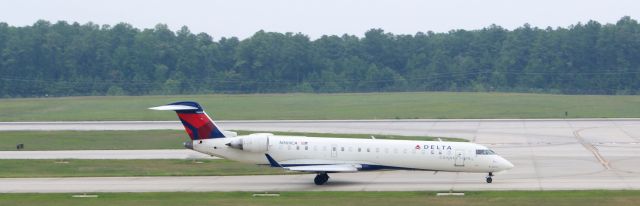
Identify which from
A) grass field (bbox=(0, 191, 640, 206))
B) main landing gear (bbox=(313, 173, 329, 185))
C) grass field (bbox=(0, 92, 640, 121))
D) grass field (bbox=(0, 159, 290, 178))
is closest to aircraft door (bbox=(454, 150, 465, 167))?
grass field (bbox=(0, 191, 640, 206))

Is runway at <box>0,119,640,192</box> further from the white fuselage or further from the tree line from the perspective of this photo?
the tree line

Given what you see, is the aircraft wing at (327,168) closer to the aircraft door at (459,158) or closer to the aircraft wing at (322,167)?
the aircraft wing at (322,167)

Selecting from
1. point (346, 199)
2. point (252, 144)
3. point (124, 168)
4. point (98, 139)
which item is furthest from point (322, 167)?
→ point (98, 139)

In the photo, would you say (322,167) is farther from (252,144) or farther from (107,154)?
(107,154)

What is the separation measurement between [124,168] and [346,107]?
59981mm

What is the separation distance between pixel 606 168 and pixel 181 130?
3621 centimetres

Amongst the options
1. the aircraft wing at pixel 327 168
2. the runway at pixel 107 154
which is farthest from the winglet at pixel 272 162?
the runway at pixel 107 154

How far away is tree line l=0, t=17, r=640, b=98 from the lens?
153 meters

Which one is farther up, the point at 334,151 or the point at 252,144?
the point at 252,144

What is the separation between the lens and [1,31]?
552 feet

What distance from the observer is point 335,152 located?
152ft

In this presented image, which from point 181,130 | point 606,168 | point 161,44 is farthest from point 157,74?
point 606,168

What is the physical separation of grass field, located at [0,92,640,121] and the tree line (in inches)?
933

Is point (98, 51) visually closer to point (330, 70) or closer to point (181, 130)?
point (330, 70)
